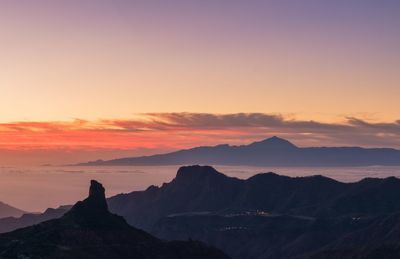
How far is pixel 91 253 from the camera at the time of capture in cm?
17475

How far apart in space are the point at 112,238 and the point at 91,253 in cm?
1821

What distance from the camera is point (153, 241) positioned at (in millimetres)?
195625

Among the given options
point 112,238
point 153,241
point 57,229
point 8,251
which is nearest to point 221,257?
point 153,241

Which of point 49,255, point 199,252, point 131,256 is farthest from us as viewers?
point 199,252

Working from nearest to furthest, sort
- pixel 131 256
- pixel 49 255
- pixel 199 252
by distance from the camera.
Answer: pixel 49 255
pixel 131 256
pixel 199 252

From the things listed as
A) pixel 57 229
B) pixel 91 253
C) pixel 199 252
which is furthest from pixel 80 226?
pixel 199 252

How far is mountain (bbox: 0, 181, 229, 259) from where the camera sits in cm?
17025

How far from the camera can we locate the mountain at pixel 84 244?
6703 inches

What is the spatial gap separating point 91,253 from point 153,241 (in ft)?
85.5

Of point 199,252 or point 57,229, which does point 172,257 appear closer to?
point 199,252

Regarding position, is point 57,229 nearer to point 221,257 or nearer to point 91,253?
point 91,253

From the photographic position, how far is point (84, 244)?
180 metres

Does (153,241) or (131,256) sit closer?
(131,256)

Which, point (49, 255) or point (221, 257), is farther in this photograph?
point (221, 257)
